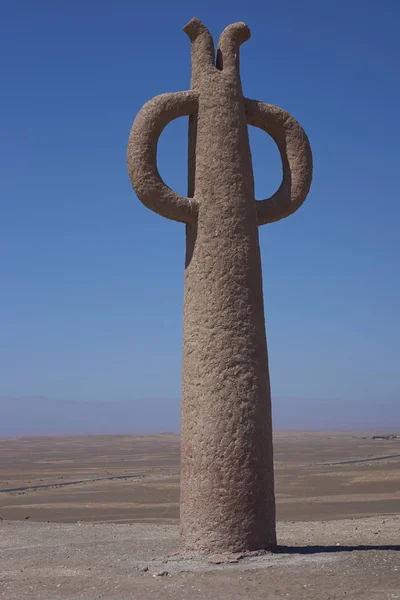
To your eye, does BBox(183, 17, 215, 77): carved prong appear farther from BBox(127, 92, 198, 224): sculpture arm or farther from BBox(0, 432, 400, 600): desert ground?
BBox(0, 432, 400, 600): desert ground

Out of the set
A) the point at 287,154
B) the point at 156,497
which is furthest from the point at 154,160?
the point at 156,497

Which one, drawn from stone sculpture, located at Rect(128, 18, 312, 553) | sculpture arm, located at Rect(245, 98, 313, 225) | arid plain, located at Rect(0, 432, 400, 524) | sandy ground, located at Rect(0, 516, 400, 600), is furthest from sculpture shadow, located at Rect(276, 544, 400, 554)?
arid plain, located at Rect(0, 432, 400, 524)

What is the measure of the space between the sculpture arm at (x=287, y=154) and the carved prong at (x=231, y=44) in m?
0.55

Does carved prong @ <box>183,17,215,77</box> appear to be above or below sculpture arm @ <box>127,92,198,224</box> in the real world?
above

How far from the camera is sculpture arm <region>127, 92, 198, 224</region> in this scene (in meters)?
9.61

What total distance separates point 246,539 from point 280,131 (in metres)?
5.20

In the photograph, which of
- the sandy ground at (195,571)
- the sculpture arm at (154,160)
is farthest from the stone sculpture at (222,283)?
the sandy ground at (195,571)

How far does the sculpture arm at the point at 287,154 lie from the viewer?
33.6ft

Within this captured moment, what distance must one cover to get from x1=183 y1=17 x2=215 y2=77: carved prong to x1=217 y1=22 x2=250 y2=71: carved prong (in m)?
0.13

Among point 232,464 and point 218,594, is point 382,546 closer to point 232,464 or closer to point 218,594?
point 232,464

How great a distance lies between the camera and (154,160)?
9.70m

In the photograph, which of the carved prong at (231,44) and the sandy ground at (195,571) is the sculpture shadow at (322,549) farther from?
→ the carved prong at (231,44)

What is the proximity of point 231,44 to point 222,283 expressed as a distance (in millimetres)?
3247

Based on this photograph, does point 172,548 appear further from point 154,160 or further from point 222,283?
point 154,160
